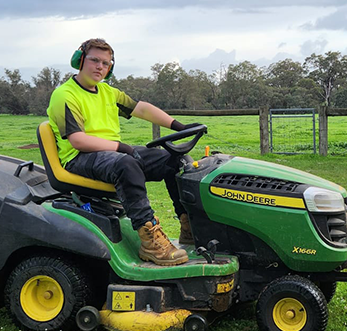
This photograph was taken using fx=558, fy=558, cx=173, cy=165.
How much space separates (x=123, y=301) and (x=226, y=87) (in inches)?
1224

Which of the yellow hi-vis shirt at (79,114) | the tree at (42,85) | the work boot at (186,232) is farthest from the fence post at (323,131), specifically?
the tree at (42,85)

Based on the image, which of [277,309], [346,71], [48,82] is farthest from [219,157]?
[346,71]

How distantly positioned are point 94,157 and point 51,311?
1051mm

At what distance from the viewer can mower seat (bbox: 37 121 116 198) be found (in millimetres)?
3658

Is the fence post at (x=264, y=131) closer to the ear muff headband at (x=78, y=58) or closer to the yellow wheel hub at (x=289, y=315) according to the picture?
the ear muff headband at (x=78, y=58)

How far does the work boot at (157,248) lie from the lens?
3533mm

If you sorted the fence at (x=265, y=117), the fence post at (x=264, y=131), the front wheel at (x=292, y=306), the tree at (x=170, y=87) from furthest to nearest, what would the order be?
the tree at (x=170, y=87) < the fence post at (x=264, y=131) < the fence at (x=265, y=117) < the front wheel at (x=292, y=306)

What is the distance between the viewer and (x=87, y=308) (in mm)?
3529

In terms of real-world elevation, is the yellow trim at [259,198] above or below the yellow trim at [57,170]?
below

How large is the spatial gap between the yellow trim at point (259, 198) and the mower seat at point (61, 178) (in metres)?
0.71

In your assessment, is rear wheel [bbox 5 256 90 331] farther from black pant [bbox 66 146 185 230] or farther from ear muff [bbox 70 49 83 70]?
ear muff [bbox 70 49 83 70]

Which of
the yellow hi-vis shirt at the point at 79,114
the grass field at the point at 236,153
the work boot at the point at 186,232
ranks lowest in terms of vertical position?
the grass field at the point at 236,153

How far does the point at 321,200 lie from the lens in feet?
11.0

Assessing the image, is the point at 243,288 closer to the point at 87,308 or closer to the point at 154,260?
the point at 154,260
